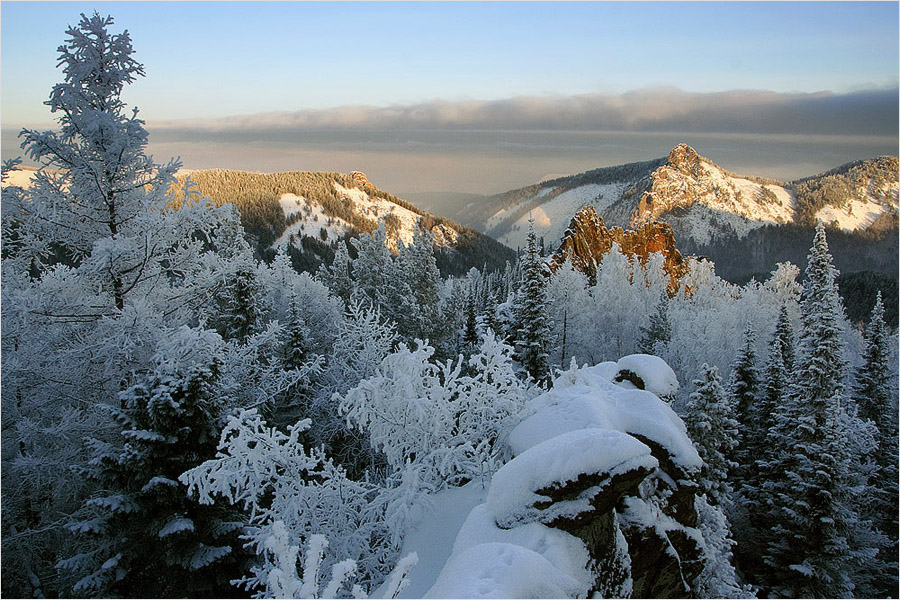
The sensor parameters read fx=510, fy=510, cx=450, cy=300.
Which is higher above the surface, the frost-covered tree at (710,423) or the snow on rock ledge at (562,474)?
the snow on rock ledge at (562,474)

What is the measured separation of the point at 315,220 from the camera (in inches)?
6570

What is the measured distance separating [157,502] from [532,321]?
22.0 metres

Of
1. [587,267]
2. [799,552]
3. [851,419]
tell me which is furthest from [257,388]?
[587,267]

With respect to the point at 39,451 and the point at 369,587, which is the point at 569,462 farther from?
the point at 39,451

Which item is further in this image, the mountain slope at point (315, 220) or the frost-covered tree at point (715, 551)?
the mountain slope at point (315, 220)

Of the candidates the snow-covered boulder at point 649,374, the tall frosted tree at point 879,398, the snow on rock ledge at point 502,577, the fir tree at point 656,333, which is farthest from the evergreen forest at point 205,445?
the fir tree at point 656,333

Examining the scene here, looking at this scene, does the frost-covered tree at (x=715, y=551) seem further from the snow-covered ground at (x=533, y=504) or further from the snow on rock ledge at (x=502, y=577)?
the snow on rock ledge at (x=502, y=577)

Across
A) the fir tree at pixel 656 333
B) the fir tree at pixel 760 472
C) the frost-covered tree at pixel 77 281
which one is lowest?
the fir tree at pixel 760 472

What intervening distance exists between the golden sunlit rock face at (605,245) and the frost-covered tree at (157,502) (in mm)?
51236

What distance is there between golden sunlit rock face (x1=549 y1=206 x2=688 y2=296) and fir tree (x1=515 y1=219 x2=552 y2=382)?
29.0m

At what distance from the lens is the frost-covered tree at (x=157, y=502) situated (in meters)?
9.49

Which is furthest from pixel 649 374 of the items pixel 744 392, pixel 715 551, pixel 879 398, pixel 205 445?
pixel 879 398

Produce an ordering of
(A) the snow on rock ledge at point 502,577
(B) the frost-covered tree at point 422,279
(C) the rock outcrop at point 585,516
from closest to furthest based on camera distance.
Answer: (A) the snow on rock ledge at point 502,577 < (C) the rock outcrop at point 585,516 < (B) the frost-covered tree at point 422,279

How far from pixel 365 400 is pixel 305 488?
1.87 m
